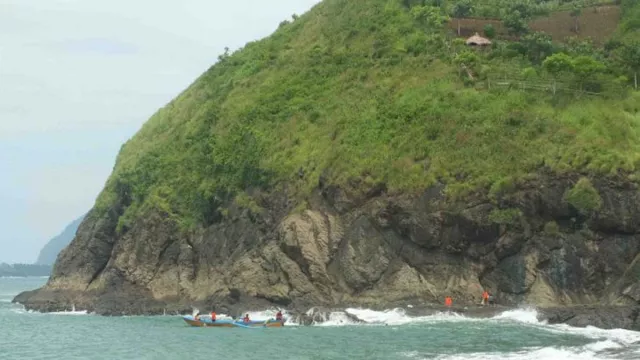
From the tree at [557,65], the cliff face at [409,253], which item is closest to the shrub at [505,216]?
the cliff face at [409,253]

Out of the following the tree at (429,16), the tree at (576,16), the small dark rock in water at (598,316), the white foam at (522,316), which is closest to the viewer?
the small dark rock in water at (598,316)

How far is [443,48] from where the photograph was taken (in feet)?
270

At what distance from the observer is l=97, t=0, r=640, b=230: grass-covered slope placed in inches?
2539

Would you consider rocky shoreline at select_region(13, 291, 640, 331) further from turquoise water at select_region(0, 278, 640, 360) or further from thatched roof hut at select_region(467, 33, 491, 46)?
thatched roof hut at select_region(467, 33, 491, 46)

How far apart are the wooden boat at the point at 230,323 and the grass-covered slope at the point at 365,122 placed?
15.3m

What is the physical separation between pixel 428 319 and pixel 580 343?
14932mm

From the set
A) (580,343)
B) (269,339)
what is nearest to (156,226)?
(269,339)

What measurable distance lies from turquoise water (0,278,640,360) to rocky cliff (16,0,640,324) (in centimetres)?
574

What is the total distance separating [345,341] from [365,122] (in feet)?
99.1

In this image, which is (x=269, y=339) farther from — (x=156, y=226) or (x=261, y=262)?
(x=156, y=226)

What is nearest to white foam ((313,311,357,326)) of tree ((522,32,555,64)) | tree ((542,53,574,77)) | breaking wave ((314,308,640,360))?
breaking wave ((314,308,640,360))

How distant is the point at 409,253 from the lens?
6234 centimetres

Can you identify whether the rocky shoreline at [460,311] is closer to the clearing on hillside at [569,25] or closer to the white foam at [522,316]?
the white foam at [522,316]

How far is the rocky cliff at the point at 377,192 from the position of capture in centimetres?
5953
